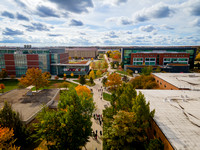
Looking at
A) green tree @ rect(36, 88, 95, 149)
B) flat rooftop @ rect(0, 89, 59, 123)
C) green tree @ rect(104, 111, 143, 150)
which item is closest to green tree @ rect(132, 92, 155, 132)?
green tree @ rect(104, 111, 143, 150)

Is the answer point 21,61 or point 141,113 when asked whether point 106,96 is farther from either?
point 21,61

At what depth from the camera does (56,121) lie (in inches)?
603

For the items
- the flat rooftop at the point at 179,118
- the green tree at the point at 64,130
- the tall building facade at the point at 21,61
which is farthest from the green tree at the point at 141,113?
the tall building facade at the point at 21,61

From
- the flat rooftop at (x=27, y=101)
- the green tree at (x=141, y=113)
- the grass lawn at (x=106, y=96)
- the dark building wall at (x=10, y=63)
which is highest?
the dark building wall at (x=10, y=63)

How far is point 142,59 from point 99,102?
206 ft

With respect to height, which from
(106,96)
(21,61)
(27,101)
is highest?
(21,61)

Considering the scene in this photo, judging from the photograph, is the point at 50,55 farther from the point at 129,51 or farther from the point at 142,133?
the point at 142,133

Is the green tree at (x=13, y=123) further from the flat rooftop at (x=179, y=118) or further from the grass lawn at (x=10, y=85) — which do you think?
the grass lawn at (x=10, y=85)

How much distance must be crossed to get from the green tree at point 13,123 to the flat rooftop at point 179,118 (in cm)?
2022

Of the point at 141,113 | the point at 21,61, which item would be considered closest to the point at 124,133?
the point at 141,113

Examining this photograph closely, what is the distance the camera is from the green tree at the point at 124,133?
1535cm

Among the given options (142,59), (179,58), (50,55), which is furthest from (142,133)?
(179,58)

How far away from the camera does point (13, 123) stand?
17.6 meters

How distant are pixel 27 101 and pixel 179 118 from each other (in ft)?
102
